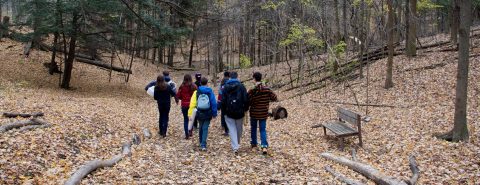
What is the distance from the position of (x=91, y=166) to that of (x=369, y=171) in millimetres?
4971

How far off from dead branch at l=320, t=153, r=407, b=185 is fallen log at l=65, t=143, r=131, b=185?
178 inches

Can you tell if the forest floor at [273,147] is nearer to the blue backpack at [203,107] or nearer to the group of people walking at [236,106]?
the group of people walking at [236,106]

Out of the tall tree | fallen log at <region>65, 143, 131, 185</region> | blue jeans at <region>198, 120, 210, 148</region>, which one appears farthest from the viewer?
blue jeans at <region>198, 120, 210, 148</region>

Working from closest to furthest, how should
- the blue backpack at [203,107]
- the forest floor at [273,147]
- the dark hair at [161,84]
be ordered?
the forest floor at [273,147], the blue backpack at [203,107], the dark hair at [161,84]

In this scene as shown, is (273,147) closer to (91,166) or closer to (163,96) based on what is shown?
(163,96)

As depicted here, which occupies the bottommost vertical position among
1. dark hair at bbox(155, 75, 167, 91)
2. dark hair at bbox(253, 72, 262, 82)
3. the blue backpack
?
the blue backpack

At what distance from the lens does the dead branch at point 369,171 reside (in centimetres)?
647

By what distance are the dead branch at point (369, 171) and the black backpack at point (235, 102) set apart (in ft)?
7.51

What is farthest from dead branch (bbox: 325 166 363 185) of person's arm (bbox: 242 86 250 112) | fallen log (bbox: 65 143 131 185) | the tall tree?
fallen log (bbox: 65 143 131 185)

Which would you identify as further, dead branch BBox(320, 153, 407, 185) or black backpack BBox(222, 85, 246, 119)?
black backpack BBox(222, 85, 246, 119)

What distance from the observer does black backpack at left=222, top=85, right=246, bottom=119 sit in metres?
8.65

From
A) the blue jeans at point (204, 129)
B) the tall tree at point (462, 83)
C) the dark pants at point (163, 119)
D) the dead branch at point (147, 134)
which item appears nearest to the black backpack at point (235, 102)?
the blue jeans at point (204, 129)

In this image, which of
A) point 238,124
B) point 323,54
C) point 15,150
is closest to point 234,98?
point 238,124

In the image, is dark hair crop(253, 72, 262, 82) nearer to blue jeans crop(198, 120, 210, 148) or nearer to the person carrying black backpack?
the person carrying black backpack
